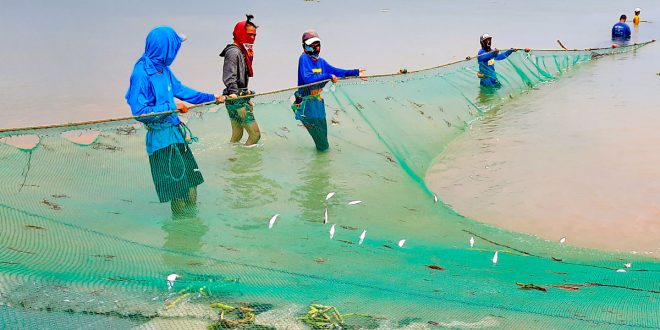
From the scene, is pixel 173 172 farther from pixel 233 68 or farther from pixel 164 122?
pixel 233 68

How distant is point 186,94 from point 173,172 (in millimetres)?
632

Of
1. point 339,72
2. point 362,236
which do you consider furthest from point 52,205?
point 339,72

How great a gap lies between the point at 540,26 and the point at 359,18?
6699 millimetres

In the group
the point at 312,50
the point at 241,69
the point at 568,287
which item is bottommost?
the point at 568,287

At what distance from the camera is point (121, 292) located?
276 centimetres

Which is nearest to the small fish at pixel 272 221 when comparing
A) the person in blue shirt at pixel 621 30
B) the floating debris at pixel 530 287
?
the floating debris at pixel 530 287

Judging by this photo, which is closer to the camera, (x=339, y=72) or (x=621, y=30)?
(x=339, y=72)

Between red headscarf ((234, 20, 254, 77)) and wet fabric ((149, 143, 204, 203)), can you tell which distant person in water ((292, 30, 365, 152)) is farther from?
wet fabric ((149, 143, 204, 203))

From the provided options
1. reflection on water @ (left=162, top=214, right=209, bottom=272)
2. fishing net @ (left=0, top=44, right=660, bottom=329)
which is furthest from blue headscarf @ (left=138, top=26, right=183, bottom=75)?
reflection on water @ (left=162, top=214, right=209, bottom=272)

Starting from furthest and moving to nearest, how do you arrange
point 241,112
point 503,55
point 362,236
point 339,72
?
point 503,55 → point 339,72 → point 241,112 → point 362,236

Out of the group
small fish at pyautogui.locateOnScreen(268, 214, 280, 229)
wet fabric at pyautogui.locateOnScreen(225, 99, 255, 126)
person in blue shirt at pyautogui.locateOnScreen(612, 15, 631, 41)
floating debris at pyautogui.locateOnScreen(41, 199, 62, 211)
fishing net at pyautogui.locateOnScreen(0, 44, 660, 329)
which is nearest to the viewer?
fishing net at pyautogui.locateOnScreen(0, 44, 660, 329)

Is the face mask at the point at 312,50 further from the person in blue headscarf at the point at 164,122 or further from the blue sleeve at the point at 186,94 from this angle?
the person in blue headscarf at the point at 164,122

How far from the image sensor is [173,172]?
4512mm

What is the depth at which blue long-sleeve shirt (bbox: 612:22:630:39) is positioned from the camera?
17750 mm
